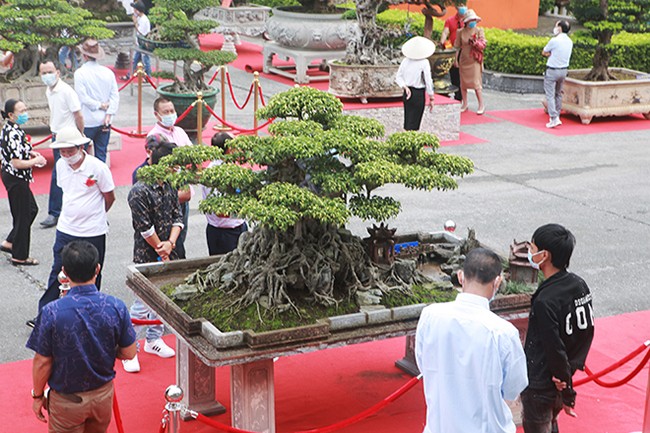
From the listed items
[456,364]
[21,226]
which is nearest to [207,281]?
[456,364]

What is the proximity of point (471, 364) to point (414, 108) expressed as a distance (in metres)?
10.2

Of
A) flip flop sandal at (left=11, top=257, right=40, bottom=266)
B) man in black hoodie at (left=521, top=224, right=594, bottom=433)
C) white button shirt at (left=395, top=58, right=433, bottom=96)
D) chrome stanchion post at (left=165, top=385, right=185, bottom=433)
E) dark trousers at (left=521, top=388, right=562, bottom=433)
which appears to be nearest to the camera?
chrome stanchion post at (left=165, top=385, right=185, bottom=433)

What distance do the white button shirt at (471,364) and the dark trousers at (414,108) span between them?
32.9ft

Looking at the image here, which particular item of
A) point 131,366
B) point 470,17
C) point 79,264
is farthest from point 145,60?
point 79,264

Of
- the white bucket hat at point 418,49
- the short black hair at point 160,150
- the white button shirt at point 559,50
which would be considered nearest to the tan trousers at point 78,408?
the short black hair at point 160,150

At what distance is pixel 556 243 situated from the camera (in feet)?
17.4

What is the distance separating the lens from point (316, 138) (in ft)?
20.8

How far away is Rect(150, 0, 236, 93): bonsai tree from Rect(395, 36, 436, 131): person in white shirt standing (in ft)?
9.38

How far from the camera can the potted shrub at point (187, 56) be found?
15070 millimetres

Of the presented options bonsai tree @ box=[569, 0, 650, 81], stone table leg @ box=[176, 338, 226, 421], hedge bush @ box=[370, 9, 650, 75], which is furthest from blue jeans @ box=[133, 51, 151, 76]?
stone table leg @ box=[176, 338, 226, 421]

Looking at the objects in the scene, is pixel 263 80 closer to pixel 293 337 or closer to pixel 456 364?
pixel 293 337

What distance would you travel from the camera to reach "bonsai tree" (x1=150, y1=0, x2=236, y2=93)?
1509 centimetres

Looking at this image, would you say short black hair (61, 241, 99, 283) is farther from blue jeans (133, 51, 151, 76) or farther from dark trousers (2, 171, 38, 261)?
blue jeans (133, 51, 151, 76)

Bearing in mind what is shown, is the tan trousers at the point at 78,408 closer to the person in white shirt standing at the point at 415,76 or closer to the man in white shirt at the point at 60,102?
the man in white shirt at the point at 60,102
